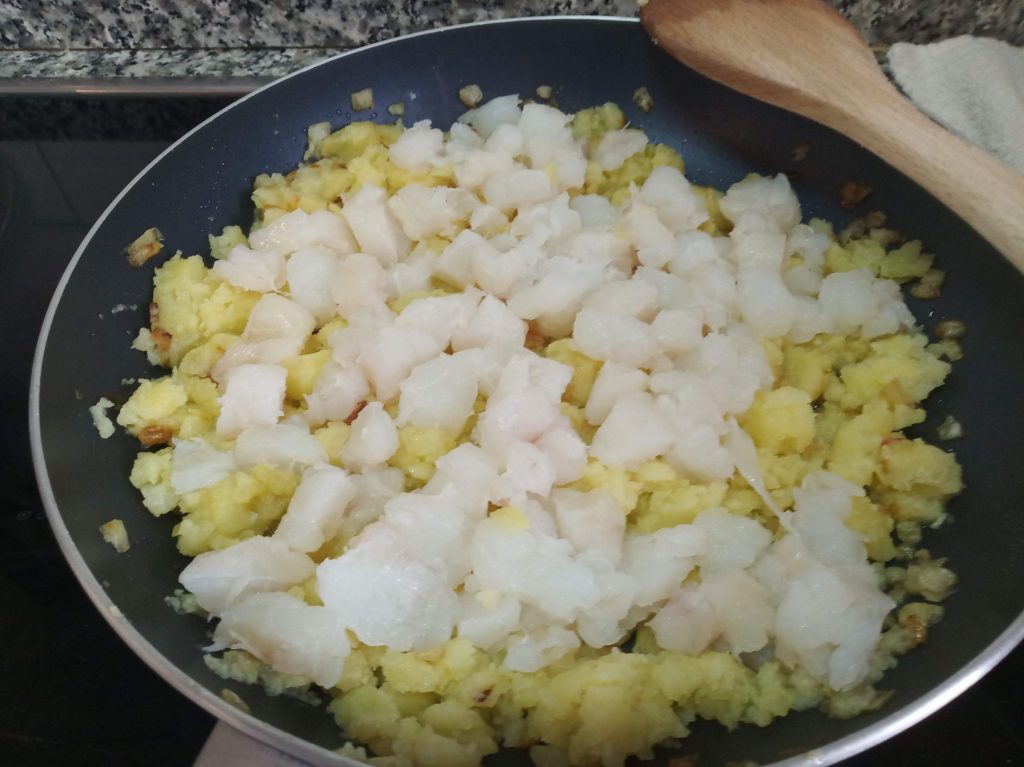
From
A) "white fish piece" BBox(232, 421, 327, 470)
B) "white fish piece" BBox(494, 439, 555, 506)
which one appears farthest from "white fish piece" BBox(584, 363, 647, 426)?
"white fish piece" BBox(232, 421, 327, 470)

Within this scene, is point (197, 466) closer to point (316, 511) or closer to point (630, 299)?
point (316, 511)

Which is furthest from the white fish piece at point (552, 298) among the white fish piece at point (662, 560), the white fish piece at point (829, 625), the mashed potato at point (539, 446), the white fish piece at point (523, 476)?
the white fish piece at point (829, 625)

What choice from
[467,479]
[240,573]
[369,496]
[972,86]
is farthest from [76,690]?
[972,86]

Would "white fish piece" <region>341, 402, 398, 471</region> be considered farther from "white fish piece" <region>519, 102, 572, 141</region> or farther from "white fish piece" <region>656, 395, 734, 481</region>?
"white fish piece" <region>519, 102, 572, 141</region>

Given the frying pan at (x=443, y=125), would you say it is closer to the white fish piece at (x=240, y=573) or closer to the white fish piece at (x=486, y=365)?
the white fish piece at (x=240, y=573)

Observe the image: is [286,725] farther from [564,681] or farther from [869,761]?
[869,761]
